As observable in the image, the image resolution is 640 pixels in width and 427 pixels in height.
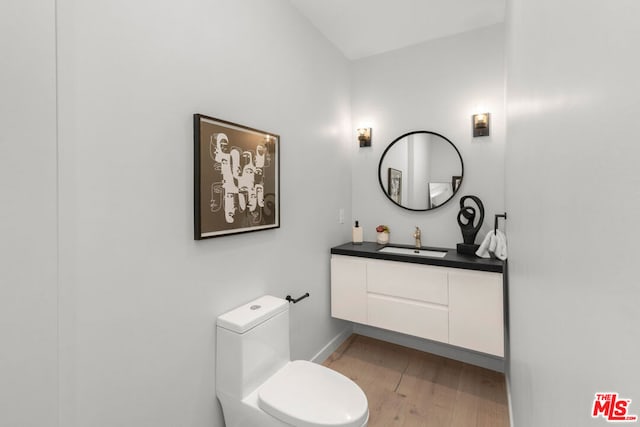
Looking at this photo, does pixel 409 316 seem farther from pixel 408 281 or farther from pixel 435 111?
pixel 435 111

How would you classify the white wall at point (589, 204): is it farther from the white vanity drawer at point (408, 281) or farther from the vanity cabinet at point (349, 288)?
the vanity cabinet at point (349, 288)

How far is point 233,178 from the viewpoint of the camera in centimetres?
153

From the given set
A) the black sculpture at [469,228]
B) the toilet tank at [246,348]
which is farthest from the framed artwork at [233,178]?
the black sculpture at [469,228]

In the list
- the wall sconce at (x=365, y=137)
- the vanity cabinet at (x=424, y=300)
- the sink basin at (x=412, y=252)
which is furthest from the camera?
the wall sconce at (x=365, y=137)

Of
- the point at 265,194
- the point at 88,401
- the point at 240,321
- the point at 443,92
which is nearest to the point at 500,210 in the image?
the point at 443,92

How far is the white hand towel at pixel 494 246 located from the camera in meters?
2.01

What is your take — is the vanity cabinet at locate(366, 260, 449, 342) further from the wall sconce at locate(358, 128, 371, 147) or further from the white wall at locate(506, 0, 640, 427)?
the white wall at locate(506, 0, 640, 427)

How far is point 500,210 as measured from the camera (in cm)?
227

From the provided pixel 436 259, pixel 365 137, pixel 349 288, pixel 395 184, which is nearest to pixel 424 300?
pixel 436 259

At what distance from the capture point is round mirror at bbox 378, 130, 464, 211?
245 centimetres

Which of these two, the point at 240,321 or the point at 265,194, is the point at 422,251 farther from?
the point at 240,321

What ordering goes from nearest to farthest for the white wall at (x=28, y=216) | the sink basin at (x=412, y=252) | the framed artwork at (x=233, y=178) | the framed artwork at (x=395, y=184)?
the white wall at (x=28, y=216), the framed artwork at (x=233, y=178), the sink basin at (x=412, y=252), the framed artwork at (x=395, y=184)

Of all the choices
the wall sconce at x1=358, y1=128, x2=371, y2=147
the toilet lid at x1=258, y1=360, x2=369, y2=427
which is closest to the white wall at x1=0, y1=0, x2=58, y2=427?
the toilet lid at x1=258, y1=360, x2=369, y2=427

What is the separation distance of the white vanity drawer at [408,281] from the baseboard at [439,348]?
2.16ft
